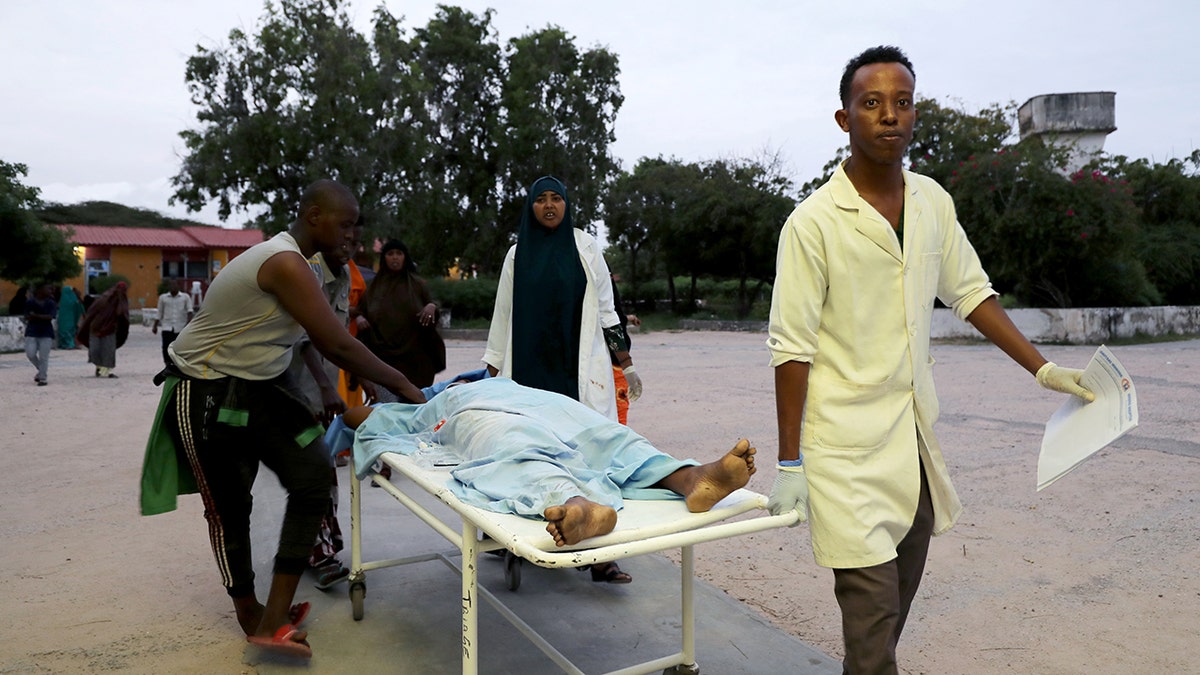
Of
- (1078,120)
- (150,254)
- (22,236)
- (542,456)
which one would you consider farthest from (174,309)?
(150,254)

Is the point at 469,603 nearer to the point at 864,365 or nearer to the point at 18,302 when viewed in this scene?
the point at 864,365

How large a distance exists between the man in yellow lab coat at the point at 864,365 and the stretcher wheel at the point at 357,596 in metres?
1.94

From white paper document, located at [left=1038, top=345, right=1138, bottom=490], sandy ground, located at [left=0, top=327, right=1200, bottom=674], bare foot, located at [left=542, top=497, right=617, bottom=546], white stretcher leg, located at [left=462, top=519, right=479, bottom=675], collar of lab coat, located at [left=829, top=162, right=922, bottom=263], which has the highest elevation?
collar of lab coat, located at [left=829, top=162, right=922, bottom=263]

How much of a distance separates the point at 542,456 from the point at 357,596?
1.25 m

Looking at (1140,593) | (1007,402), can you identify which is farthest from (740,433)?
(1140,593)

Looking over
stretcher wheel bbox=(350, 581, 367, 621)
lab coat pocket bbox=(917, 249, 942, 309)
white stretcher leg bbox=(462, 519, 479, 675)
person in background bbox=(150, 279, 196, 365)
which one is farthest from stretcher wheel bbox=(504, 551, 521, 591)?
person in background bbox=(150, 279, 196, 365)

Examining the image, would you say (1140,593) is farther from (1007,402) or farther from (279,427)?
(1007,402)

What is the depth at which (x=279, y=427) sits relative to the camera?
9.88 ft

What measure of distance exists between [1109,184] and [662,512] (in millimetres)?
18148

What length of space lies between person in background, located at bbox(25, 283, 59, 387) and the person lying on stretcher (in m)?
11.0

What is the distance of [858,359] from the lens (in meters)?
2.10

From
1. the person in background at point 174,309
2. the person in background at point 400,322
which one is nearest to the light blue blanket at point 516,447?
the person in background at point 400,322

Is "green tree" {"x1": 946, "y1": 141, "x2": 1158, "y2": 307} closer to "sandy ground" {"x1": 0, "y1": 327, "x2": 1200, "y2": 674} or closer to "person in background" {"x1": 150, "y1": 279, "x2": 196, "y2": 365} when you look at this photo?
"sandy ground" {"x1": 0, "y1": 327, "x2": 1200, "y2": 674}

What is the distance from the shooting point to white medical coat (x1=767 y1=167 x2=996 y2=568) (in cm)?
205
